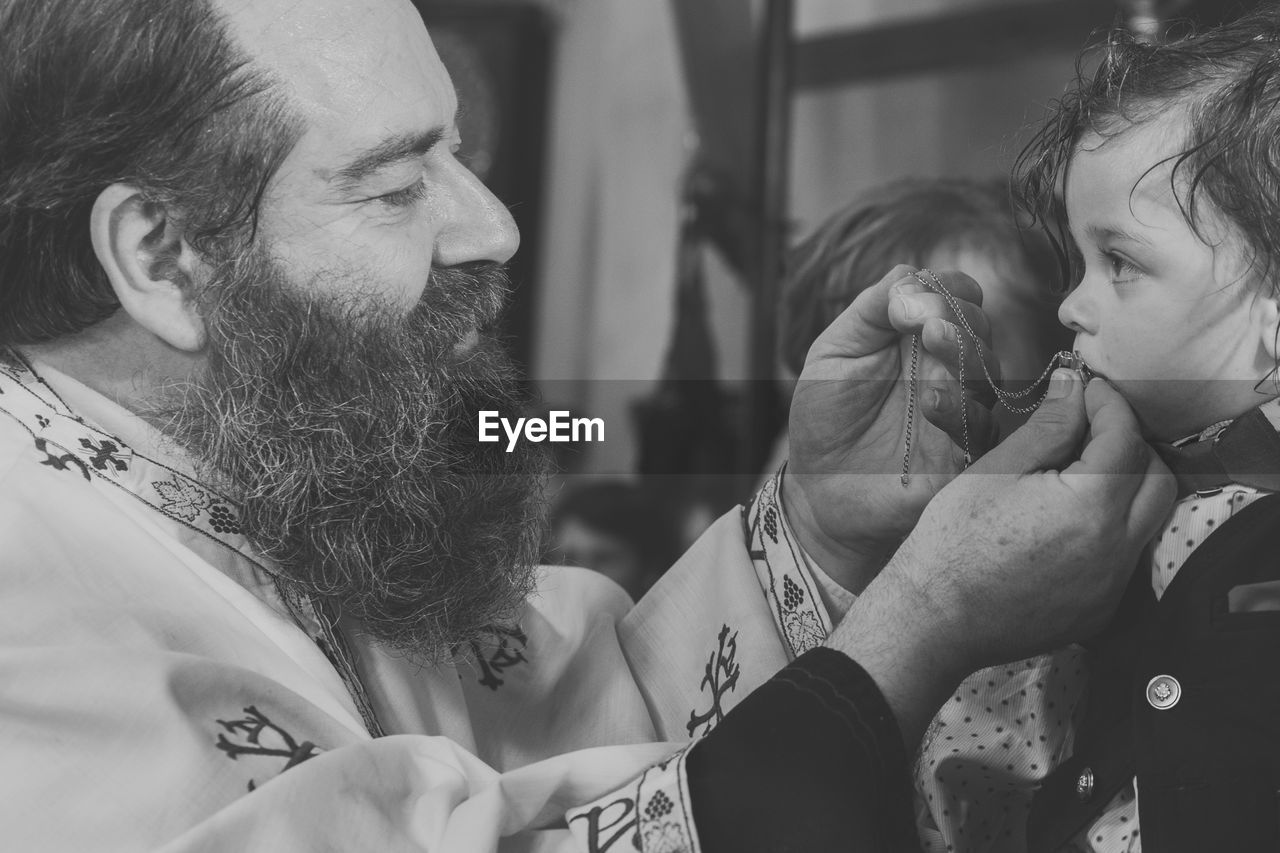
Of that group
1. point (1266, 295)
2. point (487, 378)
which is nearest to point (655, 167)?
point (487, 378)

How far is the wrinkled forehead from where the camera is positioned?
2.65ft

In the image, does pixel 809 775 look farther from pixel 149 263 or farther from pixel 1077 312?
pixel 149 263

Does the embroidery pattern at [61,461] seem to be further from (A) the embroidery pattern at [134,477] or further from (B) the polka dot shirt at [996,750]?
(B) the polka dot shirt at [996,750]

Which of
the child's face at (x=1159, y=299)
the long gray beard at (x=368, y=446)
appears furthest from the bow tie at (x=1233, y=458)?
the long gray beard at (x=368, y=446)

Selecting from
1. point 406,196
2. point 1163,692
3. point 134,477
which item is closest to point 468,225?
point 406,196

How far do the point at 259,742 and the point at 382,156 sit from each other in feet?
1.19

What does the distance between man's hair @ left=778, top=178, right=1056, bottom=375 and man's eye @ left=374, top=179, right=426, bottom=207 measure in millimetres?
291

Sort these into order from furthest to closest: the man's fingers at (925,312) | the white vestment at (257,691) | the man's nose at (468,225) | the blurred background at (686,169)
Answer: the blurred background at (686,169)
the man's nose at (468,225)
the man's fingers at (925,312)
the white vestment at (257,691)

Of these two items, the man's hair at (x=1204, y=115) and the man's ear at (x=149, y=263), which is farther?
the man's ear at (x=149, y=263)

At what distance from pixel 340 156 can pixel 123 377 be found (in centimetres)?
20

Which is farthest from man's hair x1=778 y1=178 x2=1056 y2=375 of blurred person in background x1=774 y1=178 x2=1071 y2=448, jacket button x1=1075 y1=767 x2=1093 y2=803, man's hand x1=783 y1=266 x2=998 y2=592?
jacket button x1=1075 y1=767 x2=1093 y2=803

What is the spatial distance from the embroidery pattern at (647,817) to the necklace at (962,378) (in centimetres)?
25

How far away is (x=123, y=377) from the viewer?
2.76 feet

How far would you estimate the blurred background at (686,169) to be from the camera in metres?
1.06
